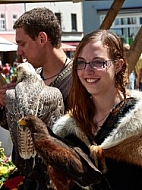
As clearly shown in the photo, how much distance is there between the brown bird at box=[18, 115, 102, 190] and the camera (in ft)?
6.36

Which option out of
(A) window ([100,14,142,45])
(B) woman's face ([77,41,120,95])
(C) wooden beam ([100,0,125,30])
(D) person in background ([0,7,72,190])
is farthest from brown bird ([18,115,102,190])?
(A) window ([100,14,142,45])

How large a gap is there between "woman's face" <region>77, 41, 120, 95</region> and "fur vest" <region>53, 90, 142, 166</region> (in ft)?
0.38

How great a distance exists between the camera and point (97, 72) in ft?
6.71

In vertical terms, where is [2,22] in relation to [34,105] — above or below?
below

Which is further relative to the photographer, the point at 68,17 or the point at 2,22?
the point at 68,17

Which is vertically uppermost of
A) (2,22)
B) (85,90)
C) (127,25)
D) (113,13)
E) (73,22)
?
(113,13)

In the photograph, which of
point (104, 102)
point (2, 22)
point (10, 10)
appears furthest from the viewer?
point (2, 22)

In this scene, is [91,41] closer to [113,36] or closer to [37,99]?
[113,36]

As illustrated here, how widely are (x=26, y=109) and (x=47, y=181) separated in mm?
333

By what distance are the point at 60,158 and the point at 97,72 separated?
1.24ft

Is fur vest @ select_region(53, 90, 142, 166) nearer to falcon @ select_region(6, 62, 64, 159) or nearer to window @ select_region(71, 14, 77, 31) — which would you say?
falcon @ select_region(6, 62, 64, 159)

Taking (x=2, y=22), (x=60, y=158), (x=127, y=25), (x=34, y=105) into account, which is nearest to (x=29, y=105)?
(x=34, y=105)

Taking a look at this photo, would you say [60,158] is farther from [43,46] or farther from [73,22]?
[73,22]

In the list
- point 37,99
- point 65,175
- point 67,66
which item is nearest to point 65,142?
point 65,175
